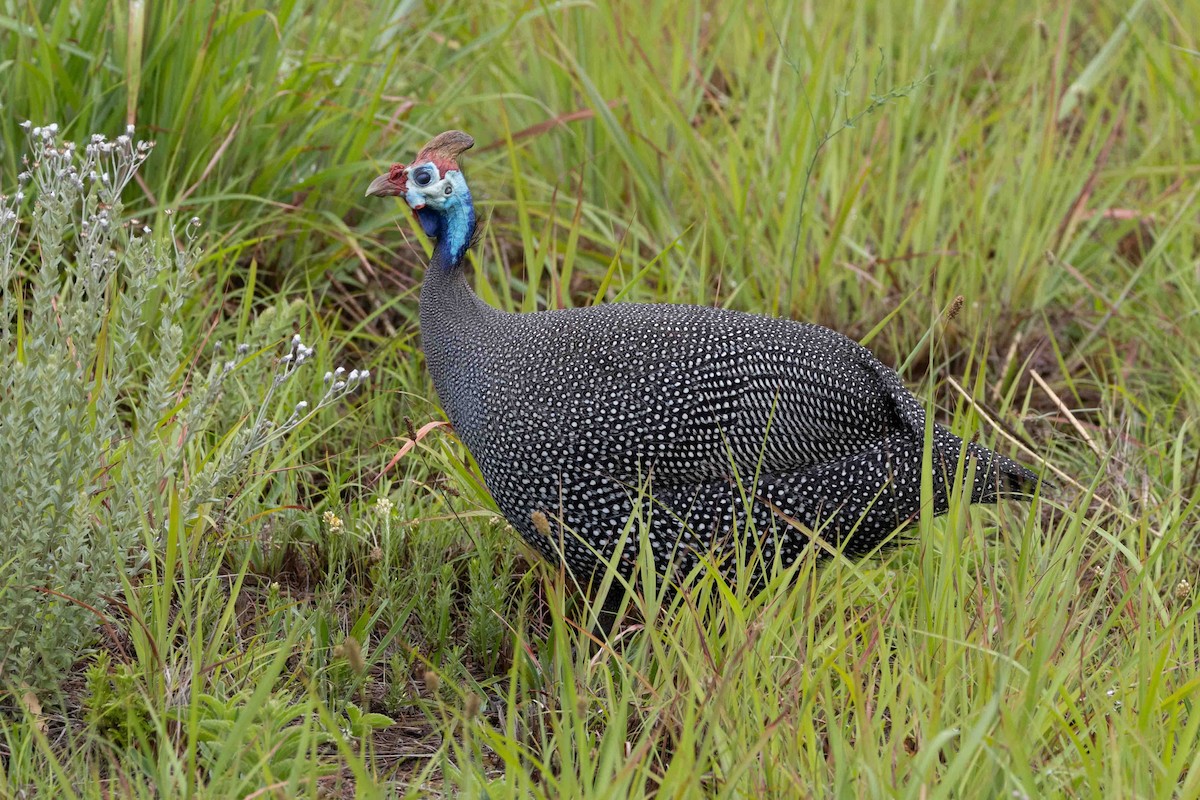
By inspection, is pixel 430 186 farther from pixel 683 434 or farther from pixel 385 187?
pixel 683 434

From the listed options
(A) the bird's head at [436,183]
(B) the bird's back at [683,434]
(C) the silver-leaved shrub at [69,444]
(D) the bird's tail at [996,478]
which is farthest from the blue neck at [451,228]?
(D) the bird's tail at [996,478]

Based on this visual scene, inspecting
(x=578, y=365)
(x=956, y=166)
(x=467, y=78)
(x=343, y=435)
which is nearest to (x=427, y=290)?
(x=578, y=365)

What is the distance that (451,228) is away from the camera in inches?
124

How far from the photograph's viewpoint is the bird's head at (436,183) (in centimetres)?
310

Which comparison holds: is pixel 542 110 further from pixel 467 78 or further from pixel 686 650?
pixel 686 650

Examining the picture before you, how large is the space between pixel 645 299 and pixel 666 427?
1.28m

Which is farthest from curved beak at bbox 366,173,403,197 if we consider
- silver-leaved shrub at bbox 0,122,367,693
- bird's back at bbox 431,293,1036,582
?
silver-leaved shrub at bbox 0,122,367,693

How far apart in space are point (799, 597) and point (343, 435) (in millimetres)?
1424

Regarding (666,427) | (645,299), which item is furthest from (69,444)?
(645,299)

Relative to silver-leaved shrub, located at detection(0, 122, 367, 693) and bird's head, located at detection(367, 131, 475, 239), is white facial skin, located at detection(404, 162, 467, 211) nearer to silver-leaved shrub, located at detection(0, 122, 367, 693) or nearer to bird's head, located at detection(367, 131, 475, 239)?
bird's head, located at detection(367, 131, 475, 239)

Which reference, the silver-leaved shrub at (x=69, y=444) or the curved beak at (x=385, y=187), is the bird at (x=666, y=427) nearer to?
the curved beak at (x=385, y=187)

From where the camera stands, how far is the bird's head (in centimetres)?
310

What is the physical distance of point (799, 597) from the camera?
2.83 m

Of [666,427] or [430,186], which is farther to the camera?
[430,186]
